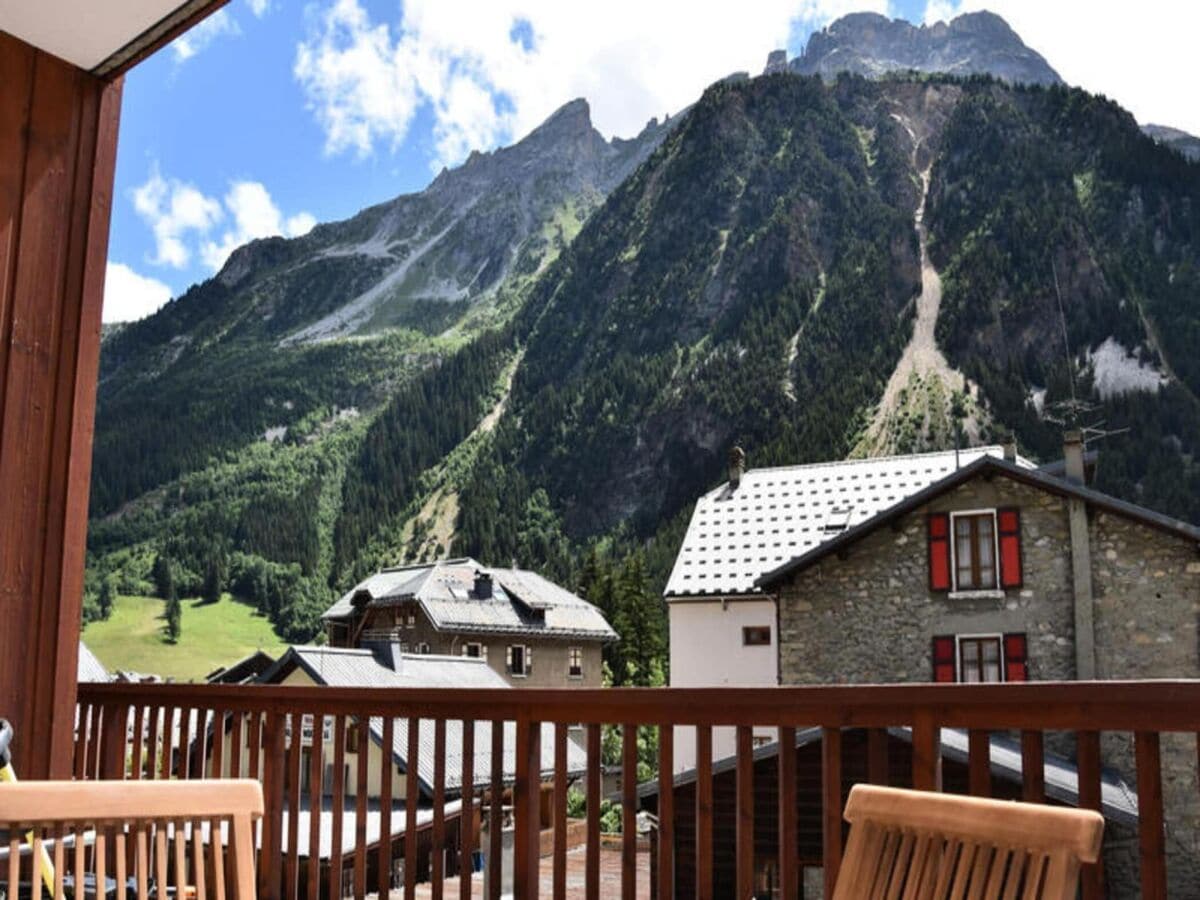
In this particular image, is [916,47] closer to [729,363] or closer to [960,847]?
[729,363]

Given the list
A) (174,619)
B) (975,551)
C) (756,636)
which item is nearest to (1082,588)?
(975,551)

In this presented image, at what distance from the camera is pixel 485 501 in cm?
9725

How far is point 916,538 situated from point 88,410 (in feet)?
56.5

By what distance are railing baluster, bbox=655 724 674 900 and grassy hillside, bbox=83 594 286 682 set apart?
74.6 meters

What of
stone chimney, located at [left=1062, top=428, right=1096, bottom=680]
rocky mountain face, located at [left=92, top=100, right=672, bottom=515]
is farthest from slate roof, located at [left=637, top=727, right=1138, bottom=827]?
rocky mountain face, located at [left=92, top=100, right=672, bottom=515]

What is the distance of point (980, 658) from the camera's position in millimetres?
18969

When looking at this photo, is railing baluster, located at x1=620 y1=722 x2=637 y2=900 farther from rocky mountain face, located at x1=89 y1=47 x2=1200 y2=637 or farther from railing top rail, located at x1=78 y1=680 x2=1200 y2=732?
rocky mountain face, located at x1=89 y1=47 x2=1200 y2=637

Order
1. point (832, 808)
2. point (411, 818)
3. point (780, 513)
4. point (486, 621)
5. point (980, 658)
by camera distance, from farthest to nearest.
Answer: point (486, 621) → point (780, 513) → point (980, 658) → point (411, 818) → point (832, 808)

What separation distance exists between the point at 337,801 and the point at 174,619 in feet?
284

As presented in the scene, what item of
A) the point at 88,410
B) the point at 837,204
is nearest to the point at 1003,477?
the point at 88,410

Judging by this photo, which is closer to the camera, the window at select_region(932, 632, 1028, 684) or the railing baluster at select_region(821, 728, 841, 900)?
the railing baluster at select_region(821, 728, 841, 900)

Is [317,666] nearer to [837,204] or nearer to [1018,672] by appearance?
[1018,672]

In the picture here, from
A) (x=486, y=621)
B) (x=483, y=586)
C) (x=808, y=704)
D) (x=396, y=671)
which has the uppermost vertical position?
(x=483, y=586)

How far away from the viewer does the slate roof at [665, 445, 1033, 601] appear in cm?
2372
